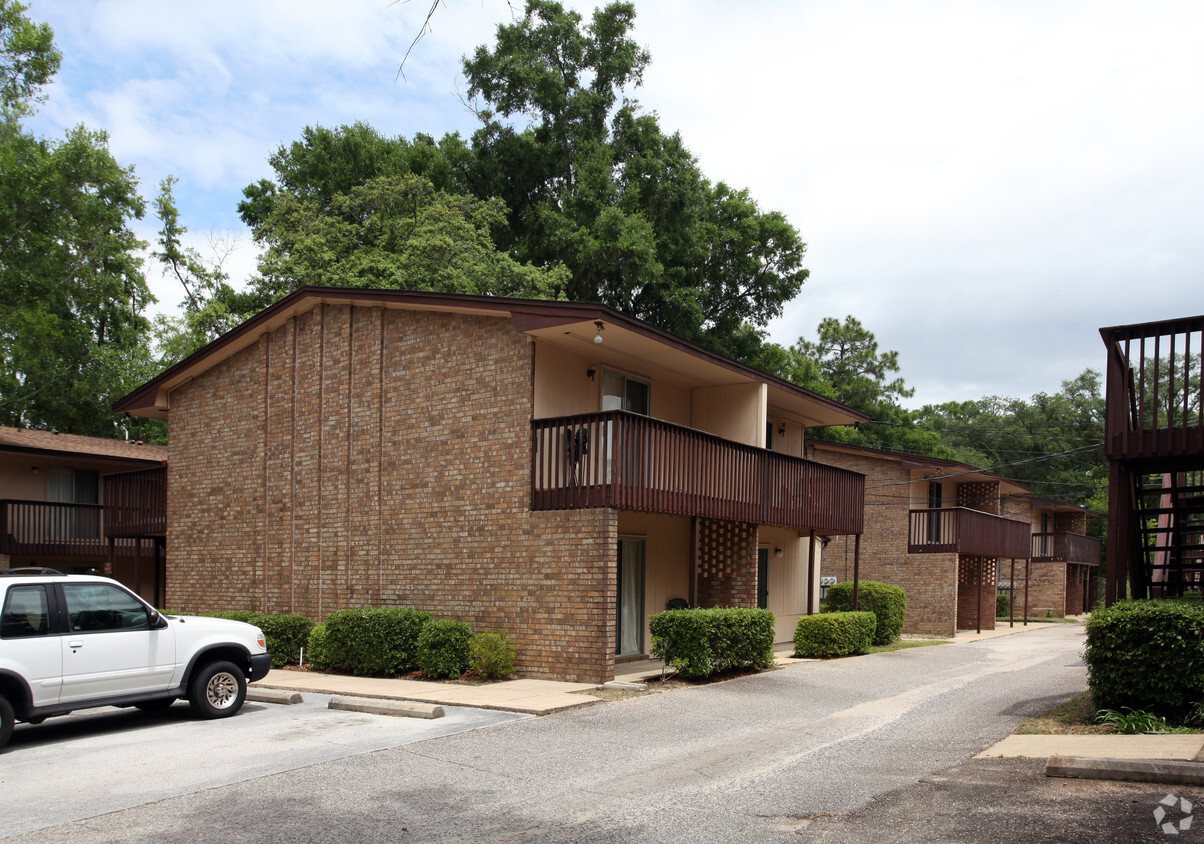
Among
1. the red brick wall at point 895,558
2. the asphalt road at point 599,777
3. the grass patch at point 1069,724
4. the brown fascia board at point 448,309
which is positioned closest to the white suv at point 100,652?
the asphalt road at point 599,777

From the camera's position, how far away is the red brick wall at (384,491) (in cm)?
1470

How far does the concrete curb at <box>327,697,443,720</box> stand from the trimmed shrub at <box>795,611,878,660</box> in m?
9.10

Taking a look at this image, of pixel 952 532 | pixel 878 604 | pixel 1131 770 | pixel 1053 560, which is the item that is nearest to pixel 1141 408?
pixel 1131 770

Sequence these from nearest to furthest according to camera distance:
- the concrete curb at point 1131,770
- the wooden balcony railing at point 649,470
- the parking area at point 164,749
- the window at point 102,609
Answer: the concrete curb at point 1131,770
the parking area at point 164,749
the window at point 102,609
the wooden balcony railing at point 649,470

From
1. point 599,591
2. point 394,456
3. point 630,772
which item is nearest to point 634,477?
point 599,591

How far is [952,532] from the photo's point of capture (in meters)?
27.5

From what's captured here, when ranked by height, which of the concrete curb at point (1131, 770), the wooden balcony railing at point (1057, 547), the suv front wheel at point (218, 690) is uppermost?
the concrete curb at point (1131, 770)

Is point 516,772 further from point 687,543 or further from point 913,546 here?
point 913,546

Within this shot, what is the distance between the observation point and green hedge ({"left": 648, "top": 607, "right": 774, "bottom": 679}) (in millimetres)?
14227

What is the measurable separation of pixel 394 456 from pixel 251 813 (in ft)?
33.6

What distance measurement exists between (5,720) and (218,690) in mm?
2419

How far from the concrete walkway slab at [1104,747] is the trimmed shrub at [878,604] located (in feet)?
41.8

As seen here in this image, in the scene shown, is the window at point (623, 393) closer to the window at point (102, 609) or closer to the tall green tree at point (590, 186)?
the window at point (102, 609)

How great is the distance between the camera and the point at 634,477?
14539 mm
